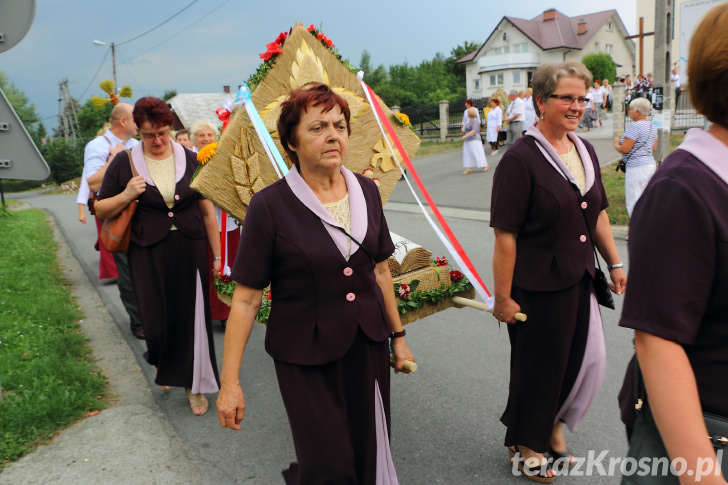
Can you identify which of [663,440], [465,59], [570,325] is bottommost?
[570,325]

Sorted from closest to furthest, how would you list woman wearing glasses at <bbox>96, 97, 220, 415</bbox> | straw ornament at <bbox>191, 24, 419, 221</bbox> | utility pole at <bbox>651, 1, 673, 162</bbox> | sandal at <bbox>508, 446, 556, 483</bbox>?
1. sandal at <bbox>508, 446, 556, 483</bbox>
2. straw ornament at <bbox>191, 24, 419, 221</bbox>
3. woman wearing glasses at <bbox>96, 97, 220, 415</bbox>
4. utility pole at <bbox>651, 1, 673, 162</bbox>

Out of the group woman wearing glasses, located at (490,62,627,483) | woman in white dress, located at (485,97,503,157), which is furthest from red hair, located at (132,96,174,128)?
woman in white dress, located at (485,97,503,157)

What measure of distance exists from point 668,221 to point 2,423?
Answer: 4.22 metres

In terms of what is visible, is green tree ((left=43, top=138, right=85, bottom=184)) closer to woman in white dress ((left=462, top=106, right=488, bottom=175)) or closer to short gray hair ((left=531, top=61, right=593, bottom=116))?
woman in white dress ((left=462, top=106, right=488, bottom=175))

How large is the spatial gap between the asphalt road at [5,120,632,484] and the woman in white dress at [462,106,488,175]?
36.8ft

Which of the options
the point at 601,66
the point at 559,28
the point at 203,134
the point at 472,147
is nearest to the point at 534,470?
the point at 203,134

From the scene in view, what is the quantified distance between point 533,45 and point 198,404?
62221 millimetres

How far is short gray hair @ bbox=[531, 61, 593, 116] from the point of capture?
301 centimetres

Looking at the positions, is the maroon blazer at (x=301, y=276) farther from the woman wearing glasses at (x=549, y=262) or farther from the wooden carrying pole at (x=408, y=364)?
the woman wearing glasses at (x=549, y=262)

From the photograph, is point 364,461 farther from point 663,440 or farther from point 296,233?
point 663,440

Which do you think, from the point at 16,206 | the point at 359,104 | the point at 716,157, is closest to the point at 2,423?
the point at 359,104

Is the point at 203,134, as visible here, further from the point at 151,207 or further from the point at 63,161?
the point at 63,161

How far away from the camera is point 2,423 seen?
157 inches

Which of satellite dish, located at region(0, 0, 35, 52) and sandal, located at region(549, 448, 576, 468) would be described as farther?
satellite dish, located at region(0, 0, 35, 52)
